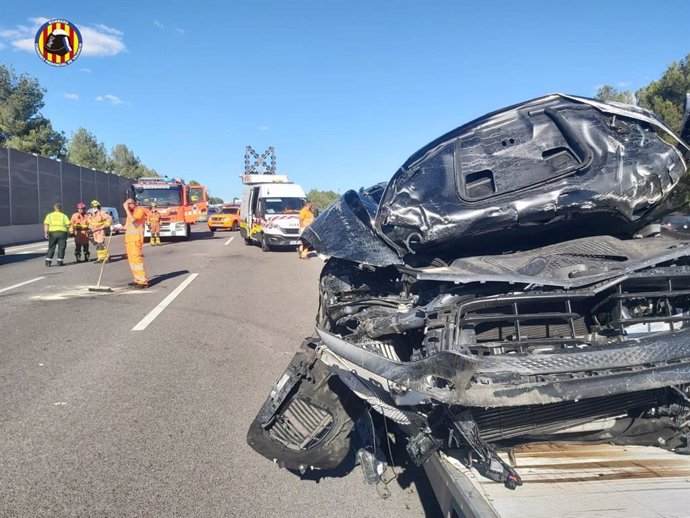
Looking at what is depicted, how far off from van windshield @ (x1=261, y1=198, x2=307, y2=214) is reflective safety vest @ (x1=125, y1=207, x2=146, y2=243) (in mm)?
9787

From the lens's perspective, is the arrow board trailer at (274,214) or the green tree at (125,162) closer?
the arrow board trailer at (274,214)

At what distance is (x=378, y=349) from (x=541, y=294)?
924 millimetres

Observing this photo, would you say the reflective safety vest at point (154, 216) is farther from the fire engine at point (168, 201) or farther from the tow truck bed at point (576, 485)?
the tow truck bed at point (576, 485)

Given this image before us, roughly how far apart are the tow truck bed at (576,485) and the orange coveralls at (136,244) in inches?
379

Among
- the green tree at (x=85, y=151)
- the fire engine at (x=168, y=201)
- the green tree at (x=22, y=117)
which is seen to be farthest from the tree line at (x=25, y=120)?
the fire engine at (x=168, y=201)

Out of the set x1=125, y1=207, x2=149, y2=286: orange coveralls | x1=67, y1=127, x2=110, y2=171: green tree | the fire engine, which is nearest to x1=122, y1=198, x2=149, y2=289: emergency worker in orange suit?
x1=125, y1=207, x2=149, y2=286: orange coveralls

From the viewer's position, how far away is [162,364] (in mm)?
6004

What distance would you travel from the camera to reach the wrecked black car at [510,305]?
2.50 m

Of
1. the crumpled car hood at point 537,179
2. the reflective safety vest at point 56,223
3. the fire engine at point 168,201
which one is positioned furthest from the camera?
the fire engine at point 168,201

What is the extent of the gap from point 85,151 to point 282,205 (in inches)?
2252

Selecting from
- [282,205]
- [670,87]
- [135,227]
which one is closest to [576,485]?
[135,227]

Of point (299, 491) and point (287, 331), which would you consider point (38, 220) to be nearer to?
point (287, 331)

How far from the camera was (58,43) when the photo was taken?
1925cm

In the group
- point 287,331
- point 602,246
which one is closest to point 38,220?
point 287,331
